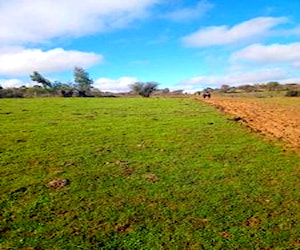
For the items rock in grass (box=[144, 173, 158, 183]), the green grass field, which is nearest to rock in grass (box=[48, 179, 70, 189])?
the green grass field

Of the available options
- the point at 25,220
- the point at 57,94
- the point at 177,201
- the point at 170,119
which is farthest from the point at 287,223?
the point at 57,94

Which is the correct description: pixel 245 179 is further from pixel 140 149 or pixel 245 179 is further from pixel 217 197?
pixel 140 149

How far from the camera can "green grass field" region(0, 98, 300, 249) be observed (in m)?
9.51

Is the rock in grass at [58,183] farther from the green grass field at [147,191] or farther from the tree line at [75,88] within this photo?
the tree line at [75,88]

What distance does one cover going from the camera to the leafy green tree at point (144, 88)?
8369 centimetres

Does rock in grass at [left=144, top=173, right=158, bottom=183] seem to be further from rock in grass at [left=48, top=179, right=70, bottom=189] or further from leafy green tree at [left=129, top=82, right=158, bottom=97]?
leafy green tree at [left=129, top=82, right=158, bottom=97]

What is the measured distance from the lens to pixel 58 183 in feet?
41.8

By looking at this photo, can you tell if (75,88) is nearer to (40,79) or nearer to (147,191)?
(40,79)

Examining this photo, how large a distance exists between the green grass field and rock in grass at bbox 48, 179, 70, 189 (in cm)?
18

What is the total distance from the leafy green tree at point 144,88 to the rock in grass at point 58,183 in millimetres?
70728

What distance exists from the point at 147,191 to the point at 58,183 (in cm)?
274

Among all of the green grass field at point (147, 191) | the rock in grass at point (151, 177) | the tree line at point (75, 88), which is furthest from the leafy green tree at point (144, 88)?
the rock in grass at point (151, 177)

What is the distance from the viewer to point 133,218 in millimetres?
10422

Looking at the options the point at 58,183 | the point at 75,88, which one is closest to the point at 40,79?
the point at 75,88
